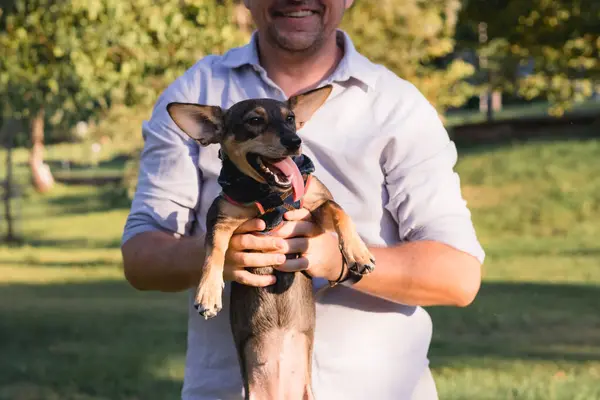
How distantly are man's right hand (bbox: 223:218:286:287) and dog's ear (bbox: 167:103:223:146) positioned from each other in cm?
36

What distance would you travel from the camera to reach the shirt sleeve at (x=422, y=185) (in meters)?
4.02

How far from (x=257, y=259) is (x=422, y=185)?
743mm

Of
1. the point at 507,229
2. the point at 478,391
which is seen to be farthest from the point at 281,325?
the point at 507,229

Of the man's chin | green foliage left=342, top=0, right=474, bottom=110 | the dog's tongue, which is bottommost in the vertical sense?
green foliage left=342, top=0, right=474, bottom=110

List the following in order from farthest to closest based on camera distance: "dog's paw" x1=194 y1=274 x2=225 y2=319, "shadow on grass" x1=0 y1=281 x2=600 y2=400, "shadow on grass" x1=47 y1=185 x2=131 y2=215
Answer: "shadow on grass" x1=47 y1=185 x2=131 y2=215 → "shadow on grass" x1=0 y1=281 x2=600 y2=400 → "dog's paw" x1=194 y1=274 x2=225 y2=319

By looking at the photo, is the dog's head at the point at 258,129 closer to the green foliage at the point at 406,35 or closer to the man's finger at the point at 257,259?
the man's finger at the point at 257,259

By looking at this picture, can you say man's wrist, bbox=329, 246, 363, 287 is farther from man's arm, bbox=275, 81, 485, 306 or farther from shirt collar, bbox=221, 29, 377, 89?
shirt collar, bbox=221, 29, 377, 89

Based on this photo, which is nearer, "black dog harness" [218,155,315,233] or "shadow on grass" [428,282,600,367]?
"black dog harness" [218,155,315,233]

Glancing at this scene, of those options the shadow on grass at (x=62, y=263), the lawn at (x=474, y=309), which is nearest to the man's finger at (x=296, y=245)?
the lawn at (x=474, y=309)

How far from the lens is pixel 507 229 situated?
30.6 meters

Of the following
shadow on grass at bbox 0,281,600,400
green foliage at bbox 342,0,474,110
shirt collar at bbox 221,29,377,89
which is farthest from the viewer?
green foliage at bbox 342,0,474,110

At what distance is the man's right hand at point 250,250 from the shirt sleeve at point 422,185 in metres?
0.60

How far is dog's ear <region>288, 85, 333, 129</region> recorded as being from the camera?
380 centimetres

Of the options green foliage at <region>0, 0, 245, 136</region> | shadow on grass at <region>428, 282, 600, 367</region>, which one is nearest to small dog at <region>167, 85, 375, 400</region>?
green foliage at <region>0, 0, 245, 136</region>
